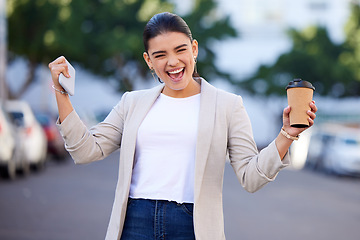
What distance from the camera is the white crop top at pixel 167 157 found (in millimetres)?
2873

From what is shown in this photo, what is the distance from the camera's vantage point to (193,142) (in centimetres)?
290

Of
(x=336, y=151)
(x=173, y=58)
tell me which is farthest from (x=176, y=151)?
(x=336, y=151)

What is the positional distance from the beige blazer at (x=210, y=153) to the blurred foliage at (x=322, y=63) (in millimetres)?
31985

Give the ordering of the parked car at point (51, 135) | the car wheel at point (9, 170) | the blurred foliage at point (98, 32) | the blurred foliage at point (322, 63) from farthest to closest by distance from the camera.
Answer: the blurred foliage at point (322, 63) < the blurred foliage at point (98, 32) < the parked car at point (51, 135) < the car wheel at point (9, 170)

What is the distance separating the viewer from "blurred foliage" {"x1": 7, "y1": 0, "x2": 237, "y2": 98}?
28.7 metres

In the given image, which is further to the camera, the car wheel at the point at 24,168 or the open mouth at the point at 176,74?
the car wheel at the point at 24,168

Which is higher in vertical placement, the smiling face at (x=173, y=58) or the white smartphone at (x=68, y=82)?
the smiling face at (x=173, y=58)

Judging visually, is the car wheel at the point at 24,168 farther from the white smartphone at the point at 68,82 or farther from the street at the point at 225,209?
the white smartphone at the point at 68,82

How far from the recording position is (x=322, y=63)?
117ft

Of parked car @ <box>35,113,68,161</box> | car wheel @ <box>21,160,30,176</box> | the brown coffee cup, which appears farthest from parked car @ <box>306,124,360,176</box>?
the brown coffee cup

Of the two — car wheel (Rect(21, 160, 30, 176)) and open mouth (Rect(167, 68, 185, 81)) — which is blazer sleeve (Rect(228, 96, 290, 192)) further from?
car wheel (Rect(21, 160, 30, 176))

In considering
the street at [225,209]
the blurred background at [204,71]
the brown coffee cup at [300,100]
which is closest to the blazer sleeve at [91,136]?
the brown coffee cup at [300,100]

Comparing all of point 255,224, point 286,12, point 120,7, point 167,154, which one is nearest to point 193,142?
point 167,154

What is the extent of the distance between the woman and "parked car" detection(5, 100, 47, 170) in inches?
453
